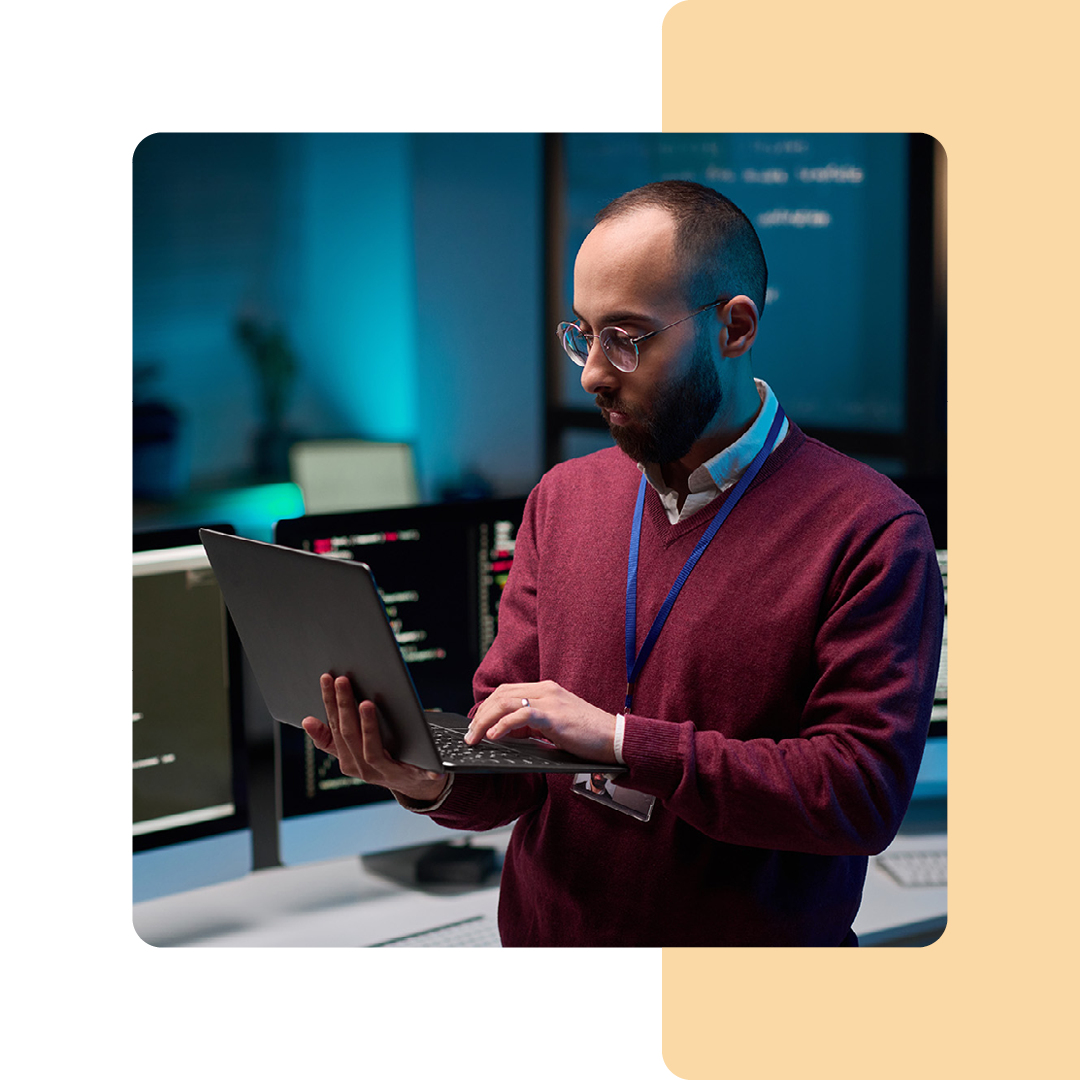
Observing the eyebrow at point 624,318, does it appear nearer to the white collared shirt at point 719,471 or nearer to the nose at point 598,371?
the nose at point 598,371

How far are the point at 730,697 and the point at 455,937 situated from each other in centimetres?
72

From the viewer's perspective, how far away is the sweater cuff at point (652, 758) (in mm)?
1094

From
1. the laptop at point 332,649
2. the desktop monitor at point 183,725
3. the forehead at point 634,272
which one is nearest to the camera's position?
the laptop at point 332,649

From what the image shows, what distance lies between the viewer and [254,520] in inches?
88.7

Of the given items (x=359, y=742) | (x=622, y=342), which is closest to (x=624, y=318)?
(x=622, y=342)

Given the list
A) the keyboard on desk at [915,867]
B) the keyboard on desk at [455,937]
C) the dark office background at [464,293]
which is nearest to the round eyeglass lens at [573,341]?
the dark office background at [464,293]

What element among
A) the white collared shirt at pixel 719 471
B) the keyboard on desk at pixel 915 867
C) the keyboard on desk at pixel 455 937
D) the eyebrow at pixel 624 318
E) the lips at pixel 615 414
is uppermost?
the eyebrow at pixel 624 318

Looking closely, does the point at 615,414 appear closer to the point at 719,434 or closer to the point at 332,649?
the point at 719,434

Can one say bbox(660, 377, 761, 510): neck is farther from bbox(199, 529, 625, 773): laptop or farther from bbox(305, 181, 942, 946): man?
bbox(199, 529, 625, 773): laptop

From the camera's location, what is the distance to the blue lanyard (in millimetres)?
1222

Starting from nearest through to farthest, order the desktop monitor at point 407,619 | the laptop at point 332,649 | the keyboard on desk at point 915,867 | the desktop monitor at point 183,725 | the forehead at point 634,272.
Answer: the laptop at point 332,649
the forehead at point 634,272
the desktop monitor at point 183,725
the desktop monitor at point 407,619
the keyboard on desk at point 915,867

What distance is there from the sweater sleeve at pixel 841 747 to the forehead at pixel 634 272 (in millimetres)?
336
